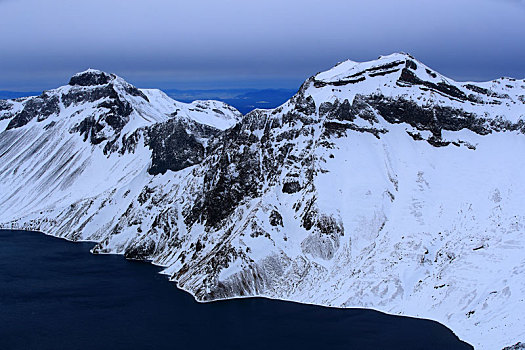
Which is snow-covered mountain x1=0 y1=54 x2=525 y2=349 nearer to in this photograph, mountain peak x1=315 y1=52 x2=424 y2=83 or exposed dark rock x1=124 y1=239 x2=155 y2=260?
exposed dark rock x1=124 y1=239 x2=155 y2=260

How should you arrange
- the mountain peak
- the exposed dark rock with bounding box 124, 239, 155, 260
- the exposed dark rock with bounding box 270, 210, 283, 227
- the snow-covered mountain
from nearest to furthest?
the snow-covered mountain → the exposed dark rock with bounding box 270, 210, 283, 227 → the exposed dark rock with bounding box 124, 239, 155, 260 → the mountain peak

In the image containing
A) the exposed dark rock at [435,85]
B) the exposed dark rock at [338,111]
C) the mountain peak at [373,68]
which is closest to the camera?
the exposed dark rock at [338,111]

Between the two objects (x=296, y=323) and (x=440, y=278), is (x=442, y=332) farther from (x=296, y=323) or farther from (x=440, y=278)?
(x=296, y=323)

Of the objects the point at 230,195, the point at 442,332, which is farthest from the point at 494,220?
the point at 230,195

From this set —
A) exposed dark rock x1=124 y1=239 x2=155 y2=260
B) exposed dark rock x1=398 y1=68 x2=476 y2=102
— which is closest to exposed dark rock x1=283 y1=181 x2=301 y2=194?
exposed dark rock x1=124 y1=239 x2=155 y2=260

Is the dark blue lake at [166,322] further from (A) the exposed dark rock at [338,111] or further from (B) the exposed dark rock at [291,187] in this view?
(A) the exposed dark rock at [338,111]

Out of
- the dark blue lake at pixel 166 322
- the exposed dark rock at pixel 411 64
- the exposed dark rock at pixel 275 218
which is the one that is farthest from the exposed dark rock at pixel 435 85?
the dark blue lake at pixel 166 322

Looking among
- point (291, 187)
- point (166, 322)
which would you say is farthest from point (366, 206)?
point (166, 322)
